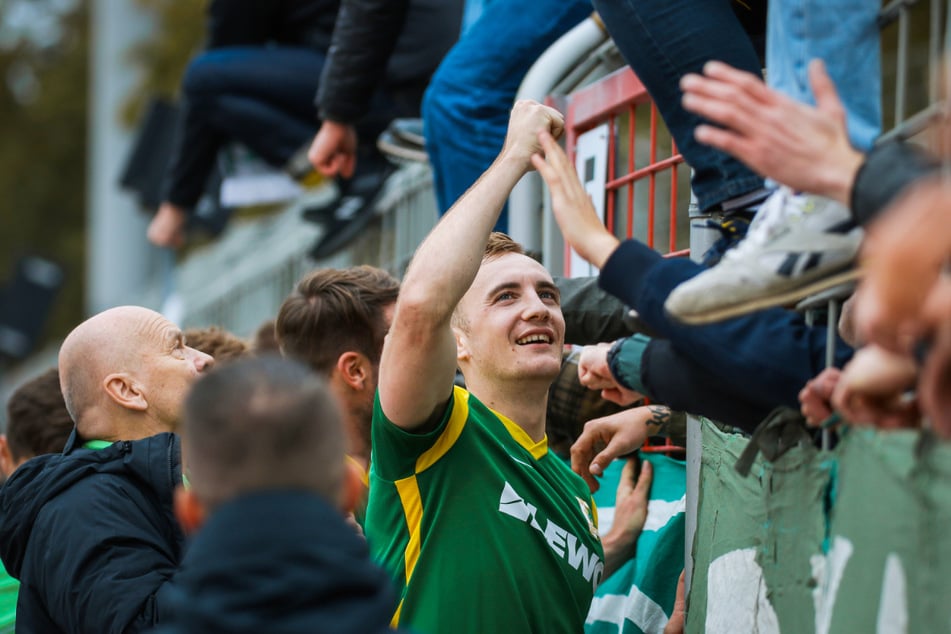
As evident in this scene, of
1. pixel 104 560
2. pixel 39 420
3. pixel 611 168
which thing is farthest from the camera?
pixel 39 420

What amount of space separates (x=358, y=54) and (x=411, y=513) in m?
2.48

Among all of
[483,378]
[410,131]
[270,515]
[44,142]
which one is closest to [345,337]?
[483,378]

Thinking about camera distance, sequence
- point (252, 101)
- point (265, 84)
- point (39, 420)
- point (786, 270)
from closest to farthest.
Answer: point (786, 270)
point (39, 420)
point (265, 84)
point (252, 101)

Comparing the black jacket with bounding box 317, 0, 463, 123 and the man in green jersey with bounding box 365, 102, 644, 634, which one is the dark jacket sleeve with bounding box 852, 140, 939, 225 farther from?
the black jacket with bounding box 317, 0, 463, 123

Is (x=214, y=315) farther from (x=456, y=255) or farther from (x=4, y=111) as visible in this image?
(x=4, y=111)

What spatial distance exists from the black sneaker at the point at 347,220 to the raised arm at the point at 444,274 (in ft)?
11.3

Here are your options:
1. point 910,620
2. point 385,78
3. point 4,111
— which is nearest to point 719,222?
point 910,620

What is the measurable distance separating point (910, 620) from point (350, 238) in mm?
4964

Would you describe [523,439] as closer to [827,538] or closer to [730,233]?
[730,233]

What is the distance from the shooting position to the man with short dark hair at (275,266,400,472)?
4465 mm

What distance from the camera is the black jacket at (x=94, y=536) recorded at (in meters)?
3.40

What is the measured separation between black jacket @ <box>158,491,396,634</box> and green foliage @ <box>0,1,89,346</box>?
24649mm

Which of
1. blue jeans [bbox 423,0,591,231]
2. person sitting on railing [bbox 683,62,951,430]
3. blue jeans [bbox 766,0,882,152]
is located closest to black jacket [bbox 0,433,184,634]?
blue jeans [bbox 423,0,591,231]

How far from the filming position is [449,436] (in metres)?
3.49
